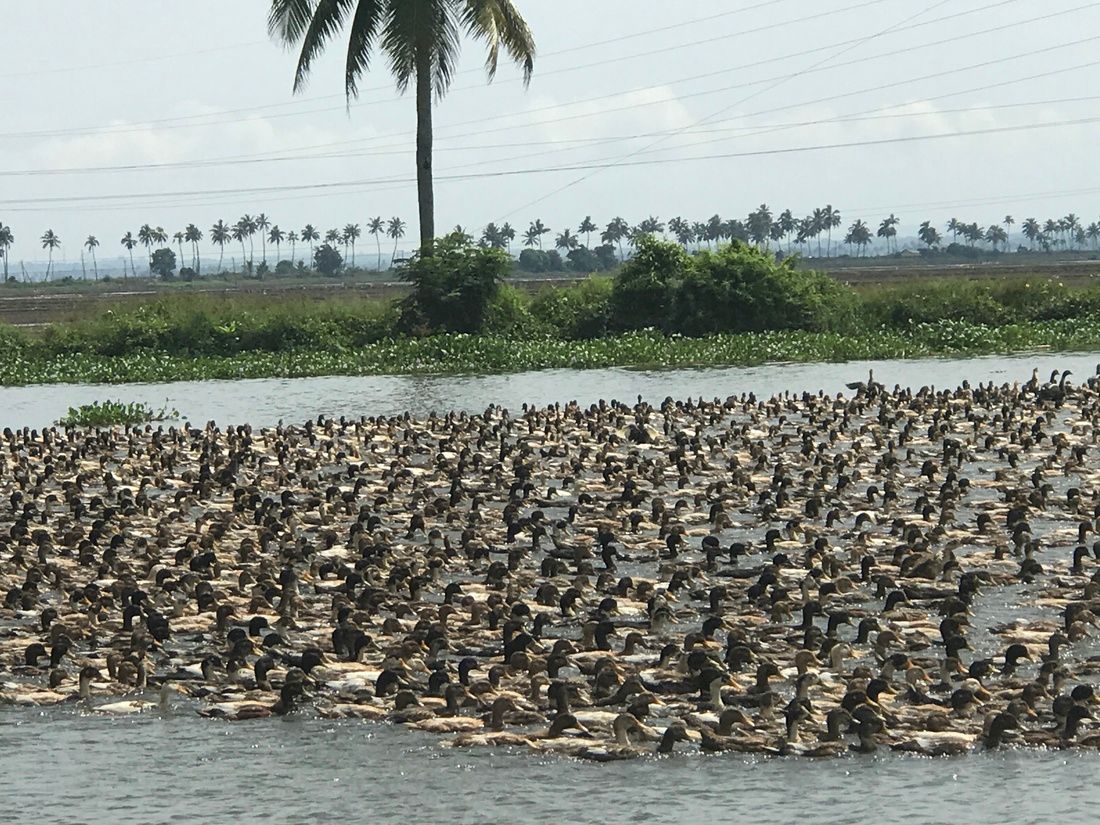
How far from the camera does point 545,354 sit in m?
50.9

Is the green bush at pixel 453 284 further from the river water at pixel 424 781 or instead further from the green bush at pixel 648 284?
the river water at pixel 424 781

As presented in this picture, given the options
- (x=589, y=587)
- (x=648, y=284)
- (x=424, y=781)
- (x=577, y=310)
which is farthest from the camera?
(x=577, y=310)

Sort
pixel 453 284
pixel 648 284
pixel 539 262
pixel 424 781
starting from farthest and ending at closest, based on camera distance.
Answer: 1. pixel 539 262
2. pixel 648 284
3. pixel 453 284
4. pixel 424 781

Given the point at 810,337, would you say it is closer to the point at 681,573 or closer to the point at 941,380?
the point at 941,380

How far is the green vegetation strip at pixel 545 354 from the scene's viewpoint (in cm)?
4966

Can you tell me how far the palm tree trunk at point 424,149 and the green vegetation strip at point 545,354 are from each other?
3519mm

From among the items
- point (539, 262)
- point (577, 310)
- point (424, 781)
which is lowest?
point (424, 781)

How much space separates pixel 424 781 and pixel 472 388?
31.4 metres

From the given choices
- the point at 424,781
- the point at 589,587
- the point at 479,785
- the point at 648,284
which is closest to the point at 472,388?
the point at 648,284

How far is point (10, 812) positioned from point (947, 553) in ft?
33.7

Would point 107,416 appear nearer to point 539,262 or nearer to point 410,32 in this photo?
point 410,32

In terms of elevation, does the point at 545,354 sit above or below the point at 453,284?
below

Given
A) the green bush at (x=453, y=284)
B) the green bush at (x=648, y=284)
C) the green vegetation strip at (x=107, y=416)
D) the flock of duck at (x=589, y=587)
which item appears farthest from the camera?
the green bush at (x=648, y=284)

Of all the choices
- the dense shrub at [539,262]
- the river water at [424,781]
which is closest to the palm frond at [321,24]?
the river water at [424,781]
